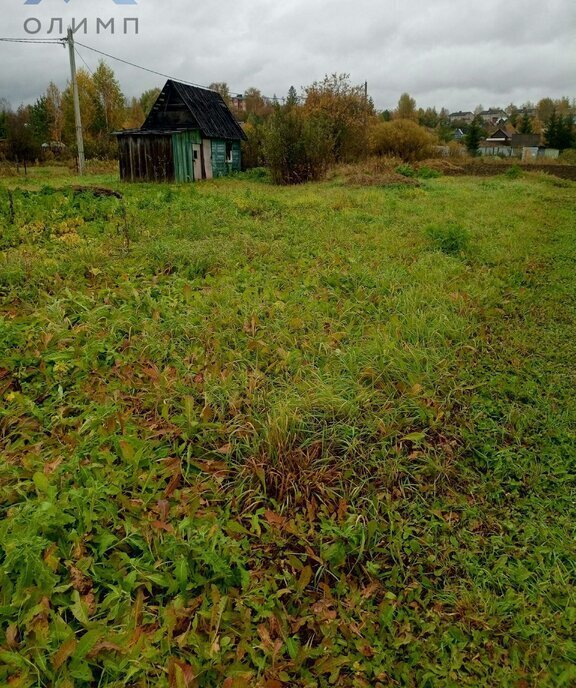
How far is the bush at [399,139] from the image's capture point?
29719 mm

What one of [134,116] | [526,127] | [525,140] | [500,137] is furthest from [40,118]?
[500,137]

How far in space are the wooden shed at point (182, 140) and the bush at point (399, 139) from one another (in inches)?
385

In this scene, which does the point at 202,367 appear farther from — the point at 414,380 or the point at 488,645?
the point at 488,645

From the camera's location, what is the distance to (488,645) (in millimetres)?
1848

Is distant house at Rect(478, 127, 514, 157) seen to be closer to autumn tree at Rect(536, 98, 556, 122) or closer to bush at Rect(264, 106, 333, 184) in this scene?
autumn tree at Rect(536, 98, 556, 122)

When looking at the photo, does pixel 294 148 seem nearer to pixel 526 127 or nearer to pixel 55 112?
pixel 55 112

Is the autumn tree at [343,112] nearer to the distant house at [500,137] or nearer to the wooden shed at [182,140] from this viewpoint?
the wooden shed at [182,140]

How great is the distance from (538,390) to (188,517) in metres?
2.65

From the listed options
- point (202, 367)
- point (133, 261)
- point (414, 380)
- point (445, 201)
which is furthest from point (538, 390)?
point (445, 201)

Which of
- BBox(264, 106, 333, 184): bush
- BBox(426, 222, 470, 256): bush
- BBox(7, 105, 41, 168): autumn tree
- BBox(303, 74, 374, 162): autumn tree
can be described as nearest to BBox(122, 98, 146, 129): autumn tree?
BBox(7, 105, 41, 168): autumn tree

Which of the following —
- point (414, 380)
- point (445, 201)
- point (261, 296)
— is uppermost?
point (445, 201)

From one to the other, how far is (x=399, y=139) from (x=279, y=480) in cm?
3127

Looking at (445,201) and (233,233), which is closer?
(233,233)

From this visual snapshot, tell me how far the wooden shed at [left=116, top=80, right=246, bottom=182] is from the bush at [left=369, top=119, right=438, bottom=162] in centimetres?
977
